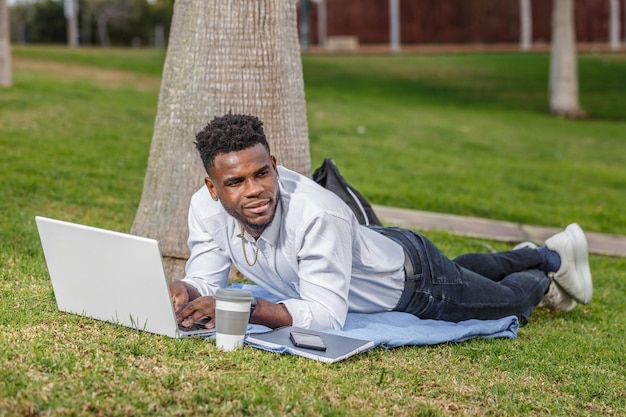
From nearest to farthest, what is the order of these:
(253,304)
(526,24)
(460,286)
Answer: (253,304) < (460,286) < (526,24)

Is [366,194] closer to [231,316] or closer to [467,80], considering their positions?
[231,316]

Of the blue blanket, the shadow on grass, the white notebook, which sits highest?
the shadow on grass

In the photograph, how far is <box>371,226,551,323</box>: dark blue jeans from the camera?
4.96m

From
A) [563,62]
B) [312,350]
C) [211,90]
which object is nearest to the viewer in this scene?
[312,350]

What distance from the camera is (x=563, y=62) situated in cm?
2167

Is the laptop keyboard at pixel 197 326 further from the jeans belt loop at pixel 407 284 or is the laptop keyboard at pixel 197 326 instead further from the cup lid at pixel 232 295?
the jeans belt loop at pixel 407 284

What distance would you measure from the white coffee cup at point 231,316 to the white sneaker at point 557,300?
264cm

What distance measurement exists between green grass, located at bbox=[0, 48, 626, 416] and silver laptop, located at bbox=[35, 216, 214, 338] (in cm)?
10

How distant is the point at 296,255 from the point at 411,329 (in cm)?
82

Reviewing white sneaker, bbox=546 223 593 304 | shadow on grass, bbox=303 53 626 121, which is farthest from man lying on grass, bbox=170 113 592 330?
shadow on grass, bbox=303 53 626 121

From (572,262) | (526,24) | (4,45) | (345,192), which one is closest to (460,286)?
(345,192)

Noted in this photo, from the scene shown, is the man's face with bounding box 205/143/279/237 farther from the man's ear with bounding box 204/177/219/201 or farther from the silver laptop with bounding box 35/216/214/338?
the silver laptop with bounding box 35/216/214/338

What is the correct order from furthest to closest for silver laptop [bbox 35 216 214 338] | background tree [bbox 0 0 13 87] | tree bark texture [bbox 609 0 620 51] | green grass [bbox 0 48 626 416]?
tree bark texture [bbox 609 0 620 51]
background tree [bbox 0 0 13 87]
silver laptop [bbox 35 216 214 338]
green grass [bbox 0 48 626 416]

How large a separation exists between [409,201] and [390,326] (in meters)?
5.58
